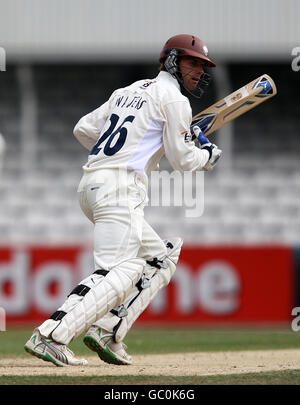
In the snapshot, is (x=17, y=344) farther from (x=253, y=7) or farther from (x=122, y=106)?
(x=253, y=7)

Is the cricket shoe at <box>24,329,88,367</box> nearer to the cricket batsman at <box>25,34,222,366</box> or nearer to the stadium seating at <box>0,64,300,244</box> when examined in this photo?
the cricket batsman at <box>25,34,222,366</box>

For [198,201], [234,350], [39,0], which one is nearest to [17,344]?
[234,350]

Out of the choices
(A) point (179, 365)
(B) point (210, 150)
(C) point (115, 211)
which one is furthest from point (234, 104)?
(A) point (179, 365)

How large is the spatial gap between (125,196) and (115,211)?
119 mm

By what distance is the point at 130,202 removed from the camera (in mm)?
5430

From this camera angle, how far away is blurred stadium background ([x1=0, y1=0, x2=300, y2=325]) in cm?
1135

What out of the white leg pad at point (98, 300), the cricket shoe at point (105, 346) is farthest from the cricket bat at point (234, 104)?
the cricket shoe at point (105, 346)

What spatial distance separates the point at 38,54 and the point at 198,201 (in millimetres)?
3494

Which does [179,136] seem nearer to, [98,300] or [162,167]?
[98,300]

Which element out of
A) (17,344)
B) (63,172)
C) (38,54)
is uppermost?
(38,54)

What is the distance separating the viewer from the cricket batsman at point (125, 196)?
208 inches

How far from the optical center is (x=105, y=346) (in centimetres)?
561
